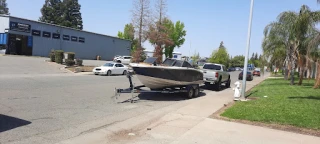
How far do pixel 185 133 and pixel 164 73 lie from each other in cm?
614

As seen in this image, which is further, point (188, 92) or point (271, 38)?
point (271, 38)

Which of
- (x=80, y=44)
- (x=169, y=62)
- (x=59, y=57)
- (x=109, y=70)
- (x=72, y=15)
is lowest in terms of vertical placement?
(x=109, y=70)

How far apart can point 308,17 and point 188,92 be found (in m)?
7.70

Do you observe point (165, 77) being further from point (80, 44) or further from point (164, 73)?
point (80, 44)

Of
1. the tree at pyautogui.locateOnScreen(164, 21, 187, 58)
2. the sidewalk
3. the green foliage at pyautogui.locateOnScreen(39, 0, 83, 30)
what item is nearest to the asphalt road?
the sidewalk

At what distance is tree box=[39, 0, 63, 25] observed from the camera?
A: 326ft

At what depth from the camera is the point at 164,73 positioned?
13.3m

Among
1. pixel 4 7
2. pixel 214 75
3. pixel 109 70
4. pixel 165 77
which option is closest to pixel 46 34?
pixel 109 70

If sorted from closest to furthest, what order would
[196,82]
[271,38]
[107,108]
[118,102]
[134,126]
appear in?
[134,126] < [107,108] < [118,102] < [196,82] < [271,38]

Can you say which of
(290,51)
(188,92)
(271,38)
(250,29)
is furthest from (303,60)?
(188,92)

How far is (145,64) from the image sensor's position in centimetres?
1310

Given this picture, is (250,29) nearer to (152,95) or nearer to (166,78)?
(166,78)

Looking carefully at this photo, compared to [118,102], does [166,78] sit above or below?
above

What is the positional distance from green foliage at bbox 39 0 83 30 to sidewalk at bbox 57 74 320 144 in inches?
3811
